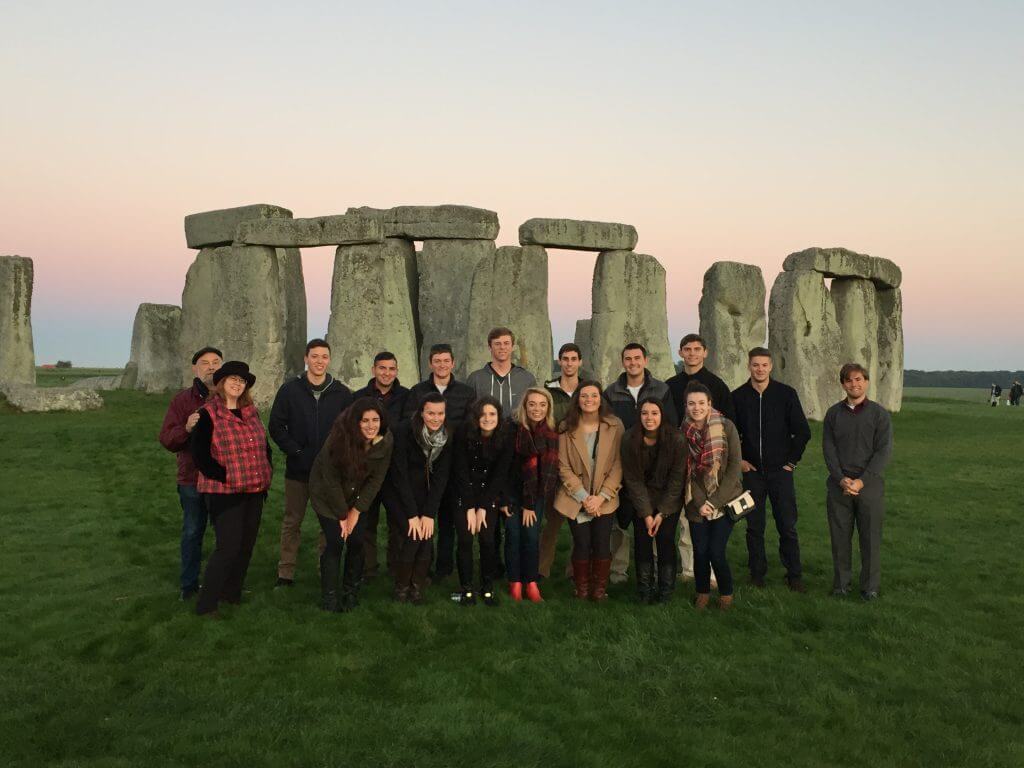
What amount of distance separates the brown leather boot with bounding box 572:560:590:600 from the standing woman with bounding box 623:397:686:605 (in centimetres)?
34

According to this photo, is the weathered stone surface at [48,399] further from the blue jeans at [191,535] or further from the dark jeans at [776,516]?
the dark jeans at [776,516]

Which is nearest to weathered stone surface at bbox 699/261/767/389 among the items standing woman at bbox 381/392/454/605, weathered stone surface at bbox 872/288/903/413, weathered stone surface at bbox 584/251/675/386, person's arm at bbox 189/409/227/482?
weathered stone surface at bbox 584/251/675/386

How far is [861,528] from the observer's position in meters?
6.18

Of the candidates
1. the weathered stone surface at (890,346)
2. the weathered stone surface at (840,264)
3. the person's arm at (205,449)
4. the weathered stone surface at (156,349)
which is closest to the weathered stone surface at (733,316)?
the weathered stone surface at (840,264)

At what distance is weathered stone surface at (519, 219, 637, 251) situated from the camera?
1520 centimetres

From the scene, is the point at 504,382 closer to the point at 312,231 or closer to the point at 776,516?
the point at 776,516

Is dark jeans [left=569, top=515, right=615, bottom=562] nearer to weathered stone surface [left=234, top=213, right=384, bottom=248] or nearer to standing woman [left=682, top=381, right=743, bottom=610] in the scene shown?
standing woman [left=682, top=381, right=743, bottom=610]

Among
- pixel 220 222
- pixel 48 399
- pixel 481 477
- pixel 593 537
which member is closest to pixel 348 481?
pixel 481 477

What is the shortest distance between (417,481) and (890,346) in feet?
59.5

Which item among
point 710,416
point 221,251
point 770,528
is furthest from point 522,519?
point 221,251

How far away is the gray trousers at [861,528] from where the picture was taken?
6148mm

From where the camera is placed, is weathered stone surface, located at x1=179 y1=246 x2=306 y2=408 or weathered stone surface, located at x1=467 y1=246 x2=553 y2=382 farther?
weathered stone surface, located at x1=179 y1=246 x2=306 y2=408

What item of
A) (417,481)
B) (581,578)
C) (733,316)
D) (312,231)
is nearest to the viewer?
(417,481)

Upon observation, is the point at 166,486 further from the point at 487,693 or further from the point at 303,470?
the point at 487,693
